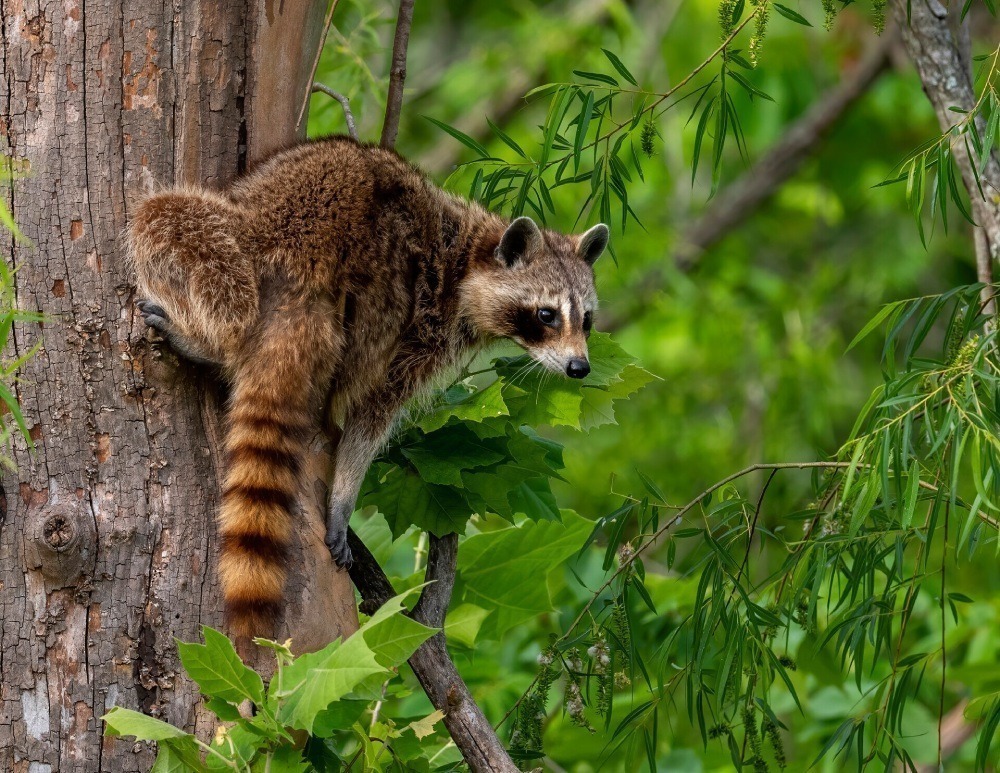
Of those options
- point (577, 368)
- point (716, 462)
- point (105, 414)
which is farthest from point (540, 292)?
point (716, 462)

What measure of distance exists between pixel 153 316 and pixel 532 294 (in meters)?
1.62

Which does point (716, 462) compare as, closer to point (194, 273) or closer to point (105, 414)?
point (194, 273)

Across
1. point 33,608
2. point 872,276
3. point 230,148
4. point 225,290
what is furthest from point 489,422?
point 872,276

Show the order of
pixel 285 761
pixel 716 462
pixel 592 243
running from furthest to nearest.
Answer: pixel 716 462 → pixel 592 243 → pixel 285 761

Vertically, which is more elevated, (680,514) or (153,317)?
(153,317)

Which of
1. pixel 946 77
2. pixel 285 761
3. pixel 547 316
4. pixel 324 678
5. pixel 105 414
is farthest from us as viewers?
pixel 547 316

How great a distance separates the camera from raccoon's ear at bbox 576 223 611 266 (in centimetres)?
449

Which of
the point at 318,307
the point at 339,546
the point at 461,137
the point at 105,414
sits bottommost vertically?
the point at 339,546

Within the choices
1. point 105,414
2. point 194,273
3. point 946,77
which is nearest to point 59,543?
point 105,414

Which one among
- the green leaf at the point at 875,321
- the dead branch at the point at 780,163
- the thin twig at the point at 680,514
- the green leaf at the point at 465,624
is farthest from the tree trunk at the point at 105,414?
the dead branch at the point at 780,163

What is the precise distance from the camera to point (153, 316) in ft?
10.0

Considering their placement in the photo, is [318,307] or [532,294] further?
[532,294]

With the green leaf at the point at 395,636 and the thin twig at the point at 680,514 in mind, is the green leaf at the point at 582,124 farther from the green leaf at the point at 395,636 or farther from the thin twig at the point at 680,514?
the green leaf at the point at 395,636

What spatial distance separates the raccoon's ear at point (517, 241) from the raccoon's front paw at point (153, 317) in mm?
1449
